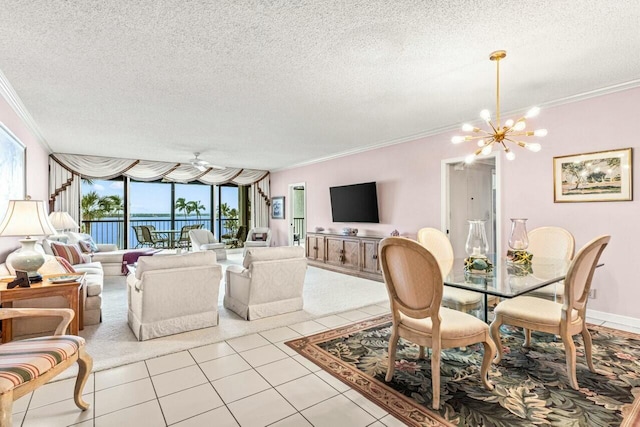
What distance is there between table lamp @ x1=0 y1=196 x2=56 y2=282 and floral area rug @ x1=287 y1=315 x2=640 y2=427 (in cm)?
234

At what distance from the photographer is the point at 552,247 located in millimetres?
3385

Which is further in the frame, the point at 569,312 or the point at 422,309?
the point at 569,312

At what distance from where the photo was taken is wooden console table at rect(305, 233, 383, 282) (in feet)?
19.1

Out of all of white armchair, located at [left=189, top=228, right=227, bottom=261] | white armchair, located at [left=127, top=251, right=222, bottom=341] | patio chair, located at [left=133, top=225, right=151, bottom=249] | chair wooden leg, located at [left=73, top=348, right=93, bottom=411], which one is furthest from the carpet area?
patio chair, located at [left=133, top=225, right=151, bottom=249]

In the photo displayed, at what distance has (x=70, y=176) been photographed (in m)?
7.12

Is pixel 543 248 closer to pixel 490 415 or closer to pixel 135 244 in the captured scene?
pixel 490 415

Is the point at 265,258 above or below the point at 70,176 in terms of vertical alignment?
below

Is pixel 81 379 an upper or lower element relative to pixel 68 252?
lower

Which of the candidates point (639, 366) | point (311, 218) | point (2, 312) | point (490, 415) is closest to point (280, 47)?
point (2, 312)

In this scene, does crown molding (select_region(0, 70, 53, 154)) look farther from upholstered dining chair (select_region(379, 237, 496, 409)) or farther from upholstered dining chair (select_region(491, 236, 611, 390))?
upholstered dining chair (select_region(491, 236, 611, 390))

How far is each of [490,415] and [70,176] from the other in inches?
336

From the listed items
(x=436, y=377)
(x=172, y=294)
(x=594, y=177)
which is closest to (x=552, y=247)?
(x=594, y=177)

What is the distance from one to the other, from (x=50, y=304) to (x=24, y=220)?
96 centimetres

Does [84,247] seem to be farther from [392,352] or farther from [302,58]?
[392,352]
